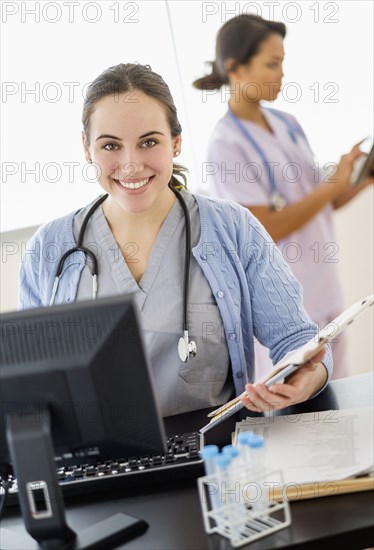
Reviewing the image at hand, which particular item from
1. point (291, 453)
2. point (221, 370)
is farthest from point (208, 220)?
point (291, 453)

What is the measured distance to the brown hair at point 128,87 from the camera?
1.61m

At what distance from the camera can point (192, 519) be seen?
1.04 m

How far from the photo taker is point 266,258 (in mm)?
1632

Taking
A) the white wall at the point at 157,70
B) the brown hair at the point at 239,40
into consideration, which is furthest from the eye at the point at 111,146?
the white wall at the point at 157,70

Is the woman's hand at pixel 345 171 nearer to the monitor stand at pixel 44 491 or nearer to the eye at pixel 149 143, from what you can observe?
the eye at pixel 149 143

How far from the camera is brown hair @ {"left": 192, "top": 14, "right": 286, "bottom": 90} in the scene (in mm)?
2432

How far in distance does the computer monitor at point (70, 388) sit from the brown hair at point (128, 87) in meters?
0.76

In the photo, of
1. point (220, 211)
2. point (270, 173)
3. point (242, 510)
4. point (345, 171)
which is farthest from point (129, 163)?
point (345, 171)

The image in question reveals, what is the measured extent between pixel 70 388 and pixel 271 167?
158 cm

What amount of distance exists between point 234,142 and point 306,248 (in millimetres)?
451

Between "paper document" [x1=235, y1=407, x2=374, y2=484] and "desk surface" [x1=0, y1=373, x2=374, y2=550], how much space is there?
41 mm

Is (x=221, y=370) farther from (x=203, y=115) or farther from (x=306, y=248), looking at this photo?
(x=203, y=115)

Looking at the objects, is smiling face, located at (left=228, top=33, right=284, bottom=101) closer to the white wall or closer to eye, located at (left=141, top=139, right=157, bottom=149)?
the white wall

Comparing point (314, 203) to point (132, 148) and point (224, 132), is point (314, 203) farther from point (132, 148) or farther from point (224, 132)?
point (132, 148)
